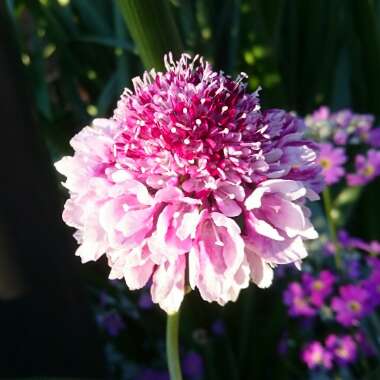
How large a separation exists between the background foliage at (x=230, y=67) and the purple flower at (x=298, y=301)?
0.36ft

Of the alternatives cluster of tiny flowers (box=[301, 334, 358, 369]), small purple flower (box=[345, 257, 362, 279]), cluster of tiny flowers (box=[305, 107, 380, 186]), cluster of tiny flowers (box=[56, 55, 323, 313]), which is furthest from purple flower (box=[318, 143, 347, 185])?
cluster of tiny flowers (box=[56, 55, 323, 313])

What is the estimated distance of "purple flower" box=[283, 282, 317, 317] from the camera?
0.82 m

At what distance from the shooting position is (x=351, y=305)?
2.67 feet

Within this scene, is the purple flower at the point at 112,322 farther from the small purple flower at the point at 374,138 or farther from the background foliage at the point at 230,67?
the small purple flower at the point at 374,138

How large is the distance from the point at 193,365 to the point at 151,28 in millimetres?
531

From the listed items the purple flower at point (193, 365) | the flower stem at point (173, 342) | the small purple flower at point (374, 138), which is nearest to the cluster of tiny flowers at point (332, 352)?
the purple flower at point (193, 365)

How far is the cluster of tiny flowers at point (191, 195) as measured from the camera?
413 mm

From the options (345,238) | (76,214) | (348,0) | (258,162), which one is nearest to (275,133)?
(258,162)

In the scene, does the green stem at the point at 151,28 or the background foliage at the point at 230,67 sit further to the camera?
the background foliage at the point at 230,67

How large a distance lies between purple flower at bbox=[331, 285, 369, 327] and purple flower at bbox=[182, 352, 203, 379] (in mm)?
239

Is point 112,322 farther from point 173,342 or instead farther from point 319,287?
point 173,342

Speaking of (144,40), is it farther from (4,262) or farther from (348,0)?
(348,0)

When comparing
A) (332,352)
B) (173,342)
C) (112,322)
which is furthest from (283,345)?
(173,342)

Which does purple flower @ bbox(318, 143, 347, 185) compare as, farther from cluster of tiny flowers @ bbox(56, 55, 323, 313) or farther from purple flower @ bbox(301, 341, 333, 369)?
cluster of tiny flowers @ bbox(56, 55, 323, 313)
